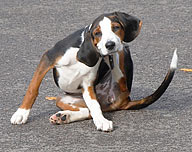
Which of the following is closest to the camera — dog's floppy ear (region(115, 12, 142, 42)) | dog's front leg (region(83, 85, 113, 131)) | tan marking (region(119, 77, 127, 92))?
dog's floppy ear (region(115, 12, 142, 42))

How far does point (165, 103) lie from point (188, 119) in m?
0.51

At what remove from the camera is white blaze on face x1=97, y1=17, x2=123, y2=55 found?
5.32m

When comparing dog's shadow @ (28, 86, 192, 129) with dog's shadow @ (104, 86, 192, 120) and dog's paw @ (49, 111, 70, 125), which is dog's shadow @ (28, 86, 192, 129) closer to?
dog's shadow @ (104, 86, 192, 120)

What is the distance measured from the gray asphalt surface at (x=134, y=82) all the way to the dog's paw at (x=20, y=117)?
5 centimetres

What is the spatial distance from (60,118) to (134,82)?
1471 millimetres

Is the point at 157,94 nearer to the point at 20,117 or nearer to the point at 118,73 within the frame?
the point at 118,73

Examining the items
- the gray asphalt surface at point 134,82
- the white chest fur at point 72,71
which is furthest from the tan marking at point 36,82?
the gray asphalt surface at point 134,82

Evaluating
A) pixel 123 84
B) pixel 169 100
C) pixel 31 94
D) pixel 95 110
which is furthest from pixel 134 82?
pixel 31 94

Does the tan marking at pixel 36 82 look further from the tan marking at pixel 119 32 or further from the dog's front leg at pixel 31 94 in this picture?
the tan marking at pixel 119 32

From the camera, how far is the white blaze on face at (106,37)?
210 inches

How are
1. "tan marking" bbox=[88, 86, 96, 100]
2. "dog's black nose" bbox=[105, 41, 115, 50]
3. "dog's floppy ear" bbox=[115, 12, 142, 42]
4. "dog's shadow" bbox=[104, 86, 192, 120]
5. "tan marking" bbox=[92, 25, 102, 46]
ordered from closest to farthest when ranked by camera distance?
"dog's black nose" bbox=[105, 41, 115, 50], "tan marking" bbox=[92, 25, 102, 46], "dog's floppy ear" bbox=[115, 12, 142, 42], "tan marking" bbox=[88, 86, 96, 100], "dog's shadow" bbox=[104, 86, 192, 120]

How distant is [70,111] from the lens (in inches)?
231

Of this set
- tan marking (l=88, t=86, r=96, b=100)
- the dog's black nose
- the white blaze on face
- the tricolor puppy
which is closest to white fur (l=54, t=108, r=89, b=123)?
the tricolor puppy

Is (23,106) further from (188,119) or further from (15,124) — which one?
(188,119)
